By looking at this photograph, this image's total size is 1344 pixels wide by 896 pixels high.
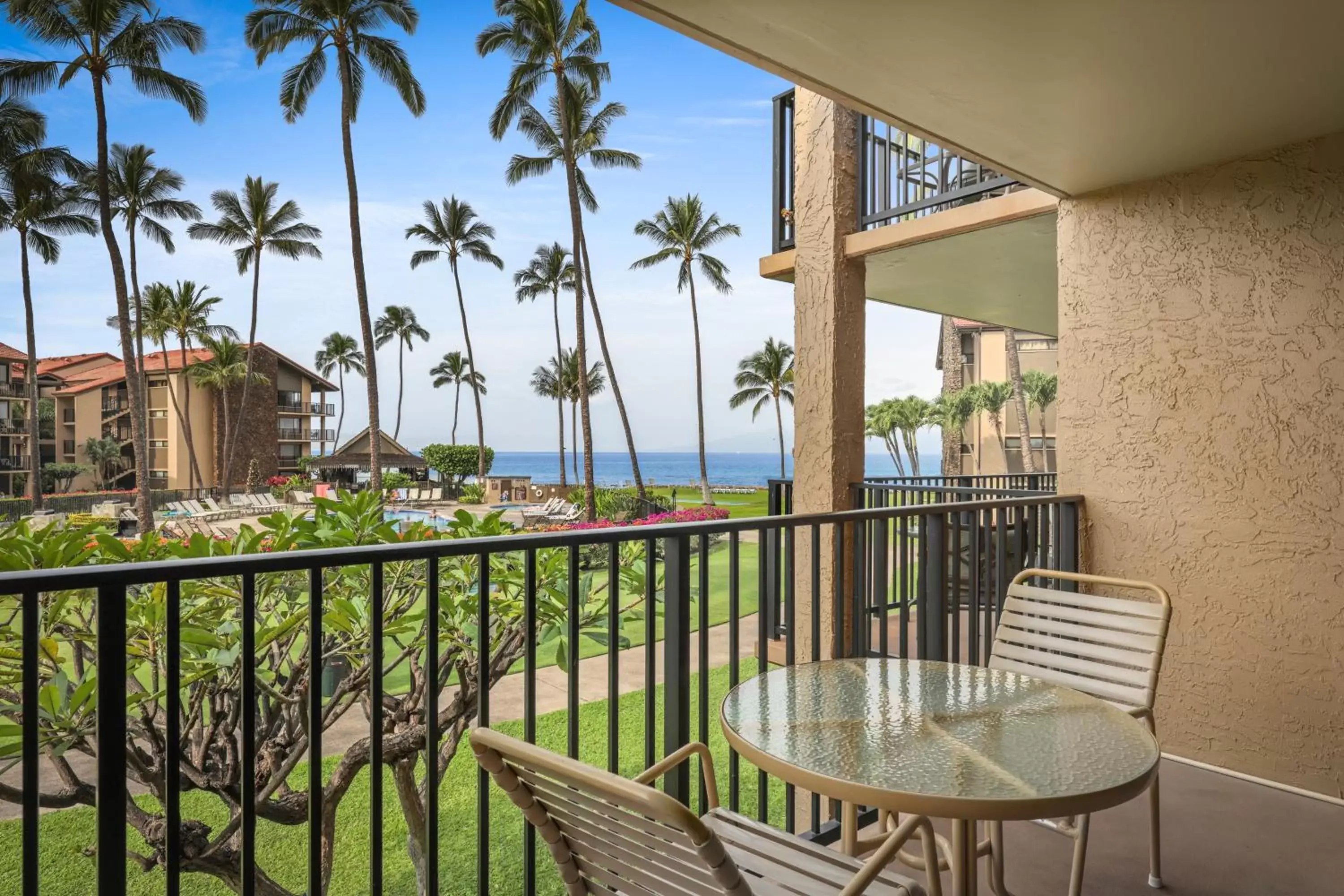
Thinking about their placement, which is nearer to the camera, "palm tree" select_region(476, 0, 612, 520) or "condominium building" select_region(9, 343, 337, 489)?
"palm tree" select_region(476, 0, 612, 520)

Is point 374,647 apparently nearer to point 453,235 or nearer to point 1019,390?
point 1019,390

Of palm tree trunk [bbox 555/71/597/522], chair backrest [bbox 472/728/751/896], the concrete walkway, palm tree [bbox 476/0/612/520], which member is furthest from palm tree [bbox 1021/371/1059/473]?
chair backrest [bbox 472/728/751/896]

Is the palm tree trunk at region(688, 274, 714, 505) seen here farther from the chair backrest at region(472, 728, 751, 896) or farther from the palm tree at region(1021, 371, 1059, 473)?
the chair backrest at region(472, 728, 751, 896)

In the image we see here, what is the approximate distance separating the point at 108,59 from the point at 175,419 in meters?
22.7

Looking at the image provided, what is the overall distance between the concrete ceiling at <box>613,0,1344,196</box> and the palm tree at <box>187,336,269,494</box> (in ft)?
128

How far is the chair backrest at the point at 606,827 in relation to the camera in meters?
0.93

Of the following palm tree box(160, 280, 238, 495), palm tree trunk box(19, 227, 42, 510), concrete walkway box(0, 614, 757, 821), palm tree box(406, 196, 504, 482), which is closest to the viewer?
concrete walkway box(0, 614, 757, 821)

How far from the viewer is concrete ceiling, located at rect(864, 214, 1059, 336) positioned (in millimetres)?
5039

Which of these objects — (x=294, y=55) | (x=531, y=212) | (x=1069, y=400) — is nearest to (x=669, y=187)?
(x=531, y=212)

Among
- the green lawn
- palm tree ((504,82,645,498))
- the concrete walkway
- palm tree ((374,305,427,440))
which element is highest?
palm tree ((504,82,645,498))

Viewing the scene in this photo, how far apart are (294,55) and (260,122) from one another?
4.43 metres

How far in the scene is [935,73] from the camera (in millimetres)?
2465

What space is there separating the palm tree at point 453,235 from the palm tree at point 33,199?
12.0m

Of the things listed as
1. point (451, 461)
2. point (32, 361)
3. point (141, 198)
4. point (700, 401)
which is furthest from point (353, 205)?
point (700, 401)
